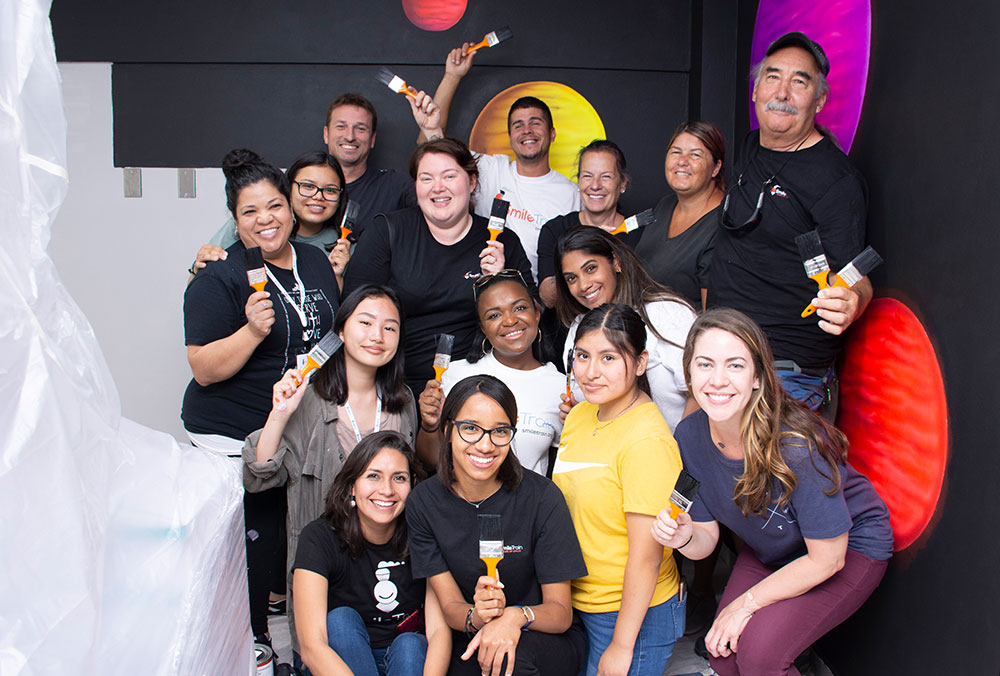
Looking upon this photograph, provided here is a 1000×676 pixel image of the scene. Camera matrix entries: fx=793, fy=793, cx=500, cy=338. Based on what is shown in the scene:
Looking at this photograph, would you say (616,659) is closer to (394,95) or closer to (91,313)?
(394,95)

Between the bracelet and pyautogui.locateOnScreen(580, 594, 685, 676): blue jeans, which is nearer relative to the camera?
the bracelet

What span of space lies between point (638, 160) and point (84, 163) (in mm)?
2889

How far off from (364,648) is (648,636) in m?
0.80

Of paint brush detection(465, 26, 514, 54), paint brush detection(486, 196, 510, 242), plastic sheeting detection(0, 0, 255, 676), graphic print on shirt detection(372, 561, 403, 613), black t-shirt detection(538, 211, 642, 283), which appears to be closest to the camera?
plastic sheeting detection(0, 0, 255, 676)

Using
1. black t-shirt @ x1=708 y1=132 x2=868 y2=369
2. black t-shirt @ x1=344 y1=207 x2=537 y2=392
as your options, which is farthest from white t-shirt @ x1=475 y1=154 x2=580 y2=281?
black t-shirt @ x1=708 y1=132 x2=868 y2=369

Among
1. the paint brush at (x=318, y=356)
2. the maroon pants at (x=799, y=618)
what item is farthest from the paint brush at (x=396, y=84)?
the maroon pants at (x=799, y=618)

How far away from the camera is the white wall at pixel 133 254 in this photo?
411 centimetres

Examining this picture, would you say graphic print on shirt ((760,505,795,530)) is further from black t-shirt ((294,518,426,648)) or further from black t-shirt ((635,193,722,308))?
black t-shirt ((294,518,426,648))

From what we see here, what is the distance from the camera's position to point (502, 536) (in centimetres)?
215

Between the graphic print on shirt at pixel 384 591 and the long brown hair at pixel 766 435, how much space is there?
1.03 metres

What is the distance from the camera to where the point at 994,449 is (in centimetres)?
183

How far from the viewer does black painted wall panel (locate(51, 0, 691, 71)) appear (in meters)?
4.00

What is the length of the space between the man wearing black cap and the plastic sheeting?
1.81 m

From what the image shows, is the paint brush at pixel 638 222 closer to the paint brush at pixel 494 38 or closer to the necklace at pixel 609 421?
the necklace at pixel 609 421
